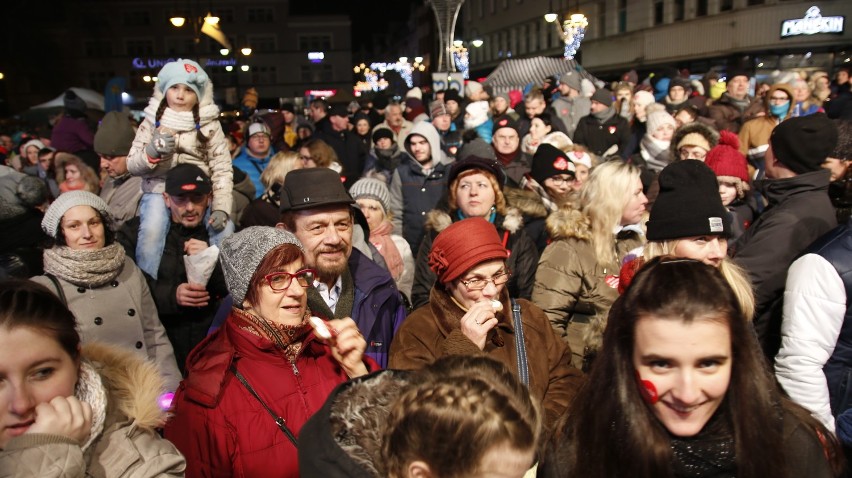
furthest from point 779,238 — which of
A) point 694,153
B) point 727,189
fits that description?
point 694,153

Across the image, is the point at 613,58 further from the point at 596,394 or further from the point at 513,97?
the point at 596,394

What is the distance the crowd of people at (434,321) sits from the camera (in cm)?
200

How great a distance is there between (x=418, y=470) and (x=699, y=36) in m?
36.3

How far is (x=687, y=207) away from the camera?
11.0 ft

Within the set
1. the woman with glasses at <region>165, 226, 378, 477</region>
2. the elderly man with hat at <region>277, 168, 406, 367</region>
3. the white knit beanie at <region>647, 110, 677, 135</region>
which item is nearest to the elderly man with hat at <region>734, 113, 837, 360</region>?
the elderly man with hat at <region>277, 168, 406, 367</region>

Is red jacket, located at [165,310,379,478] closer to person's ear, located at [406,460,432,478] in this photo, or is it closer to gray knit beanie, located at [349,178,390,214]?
person's ear, located at [406,460,432,478]

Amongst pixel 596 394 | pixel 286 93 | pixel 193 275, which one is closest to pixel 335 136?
pixel 193 275

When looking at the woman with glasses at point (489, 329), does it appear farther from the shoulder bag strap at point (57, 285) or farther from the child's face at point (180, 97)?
the child's face at point (180, 97)

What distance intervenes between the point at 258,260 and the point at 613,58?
135 feet

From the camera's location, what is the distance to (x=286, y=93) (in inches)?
3573

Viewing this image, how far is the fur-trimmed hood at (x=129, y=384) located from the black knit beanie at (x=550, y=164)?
420 cm

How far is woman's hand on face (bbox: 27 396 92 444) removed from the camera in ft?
6.47

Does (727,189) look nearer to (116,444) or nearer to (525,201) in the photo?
(525,201)

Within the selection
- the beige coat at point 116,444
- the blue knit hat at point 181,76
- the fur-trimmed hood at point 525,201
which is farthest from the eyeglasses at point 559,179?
the beige coat at point 116,444
